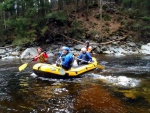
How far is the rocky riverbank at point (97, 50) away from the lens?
20.0 m

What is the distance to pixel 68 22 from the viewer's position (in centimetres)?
2541

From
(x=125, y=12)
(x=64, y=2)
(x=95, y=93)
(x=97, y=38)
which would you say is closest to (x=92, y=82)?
(x=95, y=93)

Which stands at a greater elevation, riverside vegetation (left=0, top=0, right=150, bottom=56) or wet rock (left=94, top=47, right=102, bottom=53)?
riverside vegetation (left=0, top=0, right=150, bottom=56)

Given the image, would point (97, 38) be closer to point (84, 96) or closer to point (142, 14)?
point (142, 14)

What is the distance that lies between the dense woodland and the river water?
1119 cm

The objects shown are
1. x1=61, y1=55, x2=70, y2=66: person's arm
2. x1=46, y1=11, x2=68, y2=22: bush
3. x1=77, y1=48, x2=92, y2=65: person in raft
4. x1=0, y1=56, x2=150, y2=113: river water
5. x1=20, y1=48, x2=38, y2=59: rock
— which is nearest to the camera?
x1=0, y1=56, x2=150, y2=113: river water

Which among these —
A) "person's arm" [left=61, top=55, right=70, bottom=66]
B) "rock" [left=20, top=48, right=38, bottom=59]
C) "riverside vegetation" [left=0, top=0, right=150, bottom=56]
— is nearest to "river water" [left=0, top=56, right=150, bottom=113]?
"person's arm" [left=61, top=55, right=70, bottom=66]

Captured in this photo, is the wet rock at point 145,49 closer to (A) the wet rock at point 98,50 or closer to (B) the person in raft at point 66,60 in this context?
(A) the wet rock at point 98,50

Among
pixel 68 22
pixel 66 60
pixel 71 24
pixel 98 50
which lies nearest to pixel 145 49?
pixel 98 50

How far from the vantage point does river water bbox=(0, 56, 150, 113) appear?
6.73 m

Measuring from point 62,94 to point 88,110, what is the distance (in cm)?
186

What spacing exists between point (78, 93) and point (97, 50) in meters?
13.0

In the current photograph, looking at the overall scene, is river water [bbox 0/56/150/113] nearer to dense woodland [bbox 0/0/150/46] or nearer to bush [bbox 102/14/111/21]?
dense woodland [bbox 0/0/150/46]

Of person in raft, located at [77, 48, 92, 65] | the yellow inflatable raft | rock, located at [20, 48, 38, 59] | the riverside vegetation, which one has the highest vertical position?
the riverside vegetation
